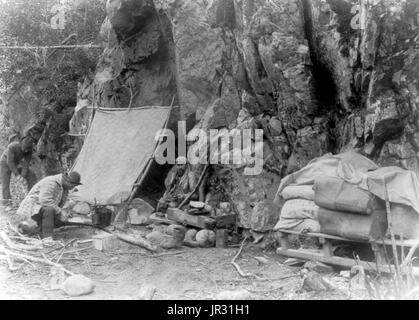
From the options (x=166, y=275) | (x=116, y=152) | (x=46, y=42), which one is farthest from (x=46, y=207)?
(x=46, y=42)

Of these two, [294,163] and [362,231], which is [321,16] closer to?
[294,163]

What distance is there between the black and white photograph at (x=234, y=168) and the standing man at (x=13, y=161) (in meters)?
0.05

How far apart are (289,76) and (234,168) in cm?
180

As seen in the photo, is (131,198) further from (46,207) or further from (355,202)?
(355,202)

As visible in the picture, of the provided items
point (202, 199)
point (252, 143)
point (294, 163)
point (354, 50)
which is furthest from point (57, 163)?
point (354, 50)

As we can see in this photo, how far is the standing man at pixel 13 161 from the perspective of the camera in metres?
11.5

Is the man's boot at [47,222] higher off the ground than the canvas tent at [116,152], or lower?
lower

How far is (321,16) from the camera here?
7.57m

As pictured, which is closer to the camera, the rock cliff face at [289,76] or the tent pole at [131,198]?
the rock cliff face at [289,76]

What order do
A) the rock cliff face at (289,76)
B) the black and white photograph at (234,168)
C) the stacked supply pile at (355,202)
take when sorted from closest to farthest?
the stacked supply pile at (355,202) < the black and white photograph at (234,168) < the rock cliff face at (289,76)

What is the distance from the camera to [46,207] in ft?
24.0

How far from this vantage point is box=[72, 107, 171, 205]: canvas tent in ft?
30.9

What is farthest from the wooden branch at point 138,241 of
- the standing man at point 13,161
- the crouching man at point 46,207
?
the standing man at point 13,161

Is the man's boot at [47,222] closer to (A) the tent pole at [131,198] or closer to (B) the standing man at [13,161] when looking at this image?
(A) the tent pole at [131,198]
